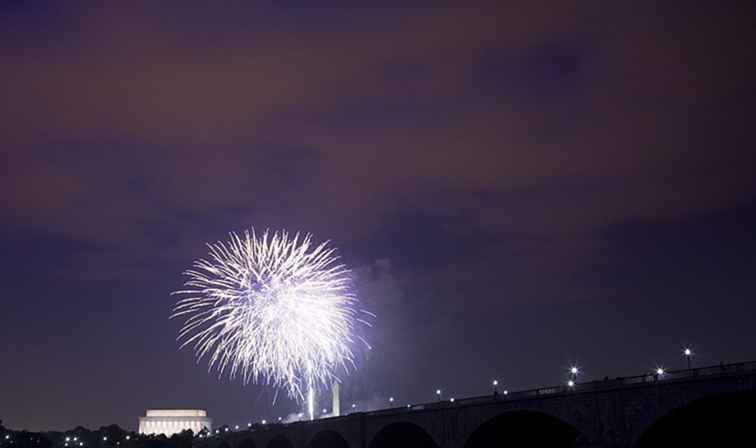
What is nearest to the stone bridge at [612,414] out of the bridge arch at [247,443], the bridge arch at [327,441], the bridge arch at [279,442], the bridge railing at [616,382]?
the bridge railing at [616,382]

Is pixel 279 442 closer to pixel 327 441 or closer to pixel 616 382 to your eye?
pixel 327 441

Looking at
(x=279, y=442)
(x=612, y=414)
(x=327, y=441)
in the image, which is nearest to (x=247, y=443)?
(x=279, y=442)

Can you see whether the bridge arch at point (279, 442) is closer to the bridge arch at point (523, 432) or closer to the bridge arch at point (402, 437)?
the bridge arch at point (402, 437)

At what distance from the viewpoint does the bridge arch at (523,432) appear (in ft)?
281

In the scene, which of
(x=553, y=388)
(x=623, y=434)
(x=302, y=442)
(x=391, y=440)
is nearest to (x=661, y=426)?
(x=623, y=434)

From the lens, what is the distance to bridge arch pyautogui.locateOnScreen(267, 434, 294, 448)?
5714 inches

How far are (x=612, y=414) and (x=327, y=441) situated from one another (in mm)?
71381

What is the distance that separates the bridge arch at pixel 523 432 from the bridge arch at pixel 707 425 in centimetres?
1666

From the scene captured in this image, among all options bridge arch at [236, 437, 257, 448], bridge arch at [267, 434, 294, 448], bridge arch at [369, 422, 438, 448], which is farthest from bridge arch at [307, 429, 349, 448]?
bridge arch at [236, 437, 257, 448]

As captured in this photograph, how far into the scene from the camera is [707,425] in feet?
228

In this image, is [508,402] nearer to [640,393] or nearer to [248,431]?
[640,393]

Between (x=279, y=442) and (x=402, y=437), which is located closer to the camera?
(x=402, y=437)

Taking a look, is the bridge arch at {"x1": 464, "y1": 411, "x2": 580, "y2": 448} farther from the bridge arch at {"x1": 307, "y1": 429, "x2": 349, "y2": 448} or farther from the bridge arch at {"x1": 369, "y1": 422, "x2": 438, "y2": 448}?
the bridge arch at {"x1": 307, "y1": 429, "x2": 349, "y2": 448}

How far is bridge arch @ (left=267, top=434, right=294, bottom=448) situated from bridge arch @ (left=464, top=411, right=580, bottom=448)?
60.9m
